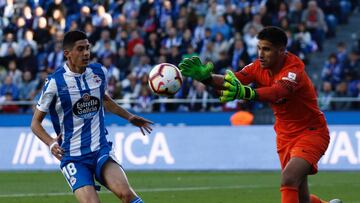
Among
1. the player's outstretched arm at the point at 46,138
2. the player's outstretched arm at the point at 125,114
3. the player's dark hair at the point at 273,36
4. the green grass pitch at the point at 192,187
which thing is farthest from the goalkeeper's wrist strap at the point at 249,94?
the green grass pitch at the point at 192,187

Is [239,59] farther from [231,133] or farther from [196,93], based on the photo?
[231,133]

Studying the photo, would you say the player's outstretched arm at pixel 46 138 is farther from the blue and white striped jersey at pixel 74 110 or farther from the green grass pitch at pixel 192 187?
the green grass pitch at pixel 192 187

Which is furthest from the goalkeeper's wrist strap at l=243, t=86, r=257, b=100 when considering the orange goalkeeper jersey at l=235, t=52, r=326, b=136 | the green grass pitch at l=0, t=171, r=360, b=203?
the green grass pitch at l=0, t=171, r=360, b=203

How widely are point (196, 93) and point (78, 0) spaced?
8043 mm

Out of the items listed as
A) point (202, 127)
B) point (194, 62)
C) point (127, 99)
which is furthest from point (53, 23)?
point (194, 62)

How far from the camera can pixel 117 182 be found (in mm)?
10141

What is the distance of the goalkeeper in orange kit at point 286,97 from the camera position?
10328mm

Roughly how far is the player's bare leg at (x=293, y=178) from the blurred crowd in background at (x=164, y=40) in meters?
14.0

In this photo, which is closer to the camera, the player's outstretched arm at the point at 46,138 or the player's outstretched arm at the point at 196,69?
the player's outstretched arm at the point at 46,138

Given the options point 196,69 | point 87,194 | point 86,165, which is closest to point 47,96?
point 86,165

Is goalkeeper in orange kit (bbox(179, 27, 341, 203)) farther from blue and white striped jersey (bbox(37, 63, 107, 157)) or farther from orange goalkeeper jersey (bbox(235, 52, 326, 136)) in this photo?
blue and white striped jersey (bbox(37, 63, 107, 157))

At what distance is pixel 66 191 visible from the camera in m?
17.1

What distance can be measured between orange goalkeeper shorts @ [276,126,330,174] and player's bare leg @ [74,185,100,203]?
2.19 meters

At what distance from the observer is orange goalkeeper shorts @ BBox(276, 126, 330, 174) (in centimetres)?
1076
